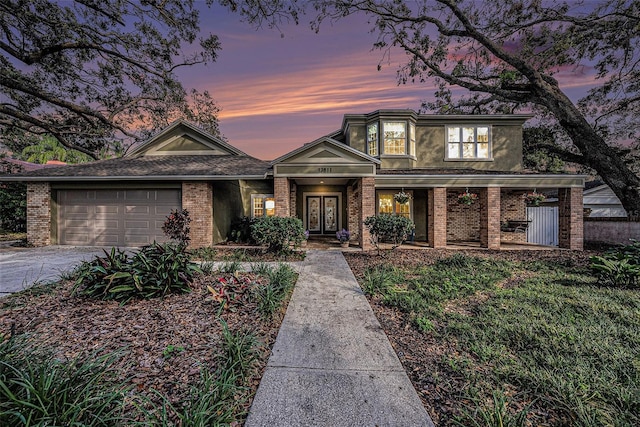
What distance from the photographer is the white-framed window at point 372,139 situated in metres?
12.7

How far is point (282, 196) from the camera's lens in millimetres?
10383

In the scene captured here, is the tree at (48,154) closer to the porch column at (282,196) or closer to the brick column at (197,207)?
the brick column at (197,207)

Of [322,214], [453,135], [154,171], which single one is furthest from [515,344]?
[154,171]

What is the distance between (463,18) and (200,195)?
13.6 metres

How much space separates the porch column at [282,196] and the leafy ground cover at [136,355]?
5.48 metres

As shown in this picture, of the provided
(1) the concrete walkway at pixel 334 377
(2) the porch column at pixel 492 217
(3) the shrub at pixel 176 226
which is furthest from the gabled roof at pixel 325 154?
(1) the concrete walkway at pixel 334 377

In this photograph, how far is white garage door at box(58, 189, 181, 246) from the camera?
35.0 feet

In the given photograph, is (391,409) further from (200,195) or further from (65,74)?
(65,74)

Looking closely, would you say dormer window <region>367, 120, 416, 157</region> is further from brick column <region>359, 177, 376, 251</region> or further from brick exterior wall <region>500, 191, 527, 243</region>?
brick exterior wall <region>500, 191, 527, 243</region>

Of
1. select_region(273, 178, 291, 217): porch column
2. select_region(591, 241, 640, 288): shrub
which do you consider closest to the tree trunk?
select_region(591, 241, 640, 288): shrub

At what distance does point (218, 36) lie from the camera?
38.4 ft

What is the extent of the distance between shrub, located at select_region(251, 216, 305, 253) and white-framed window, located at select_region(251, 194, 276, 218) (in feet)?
16.8

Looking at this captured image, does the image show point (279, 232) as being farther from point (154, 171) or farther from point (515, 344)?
point (515, 344)

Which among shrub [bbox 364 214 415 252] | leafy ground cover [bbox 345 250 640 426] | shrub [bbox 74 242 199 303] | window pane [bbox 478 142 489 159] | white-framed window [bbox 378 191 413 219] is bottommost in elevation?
leafy ground cover [bbox 345 250 640 426]
